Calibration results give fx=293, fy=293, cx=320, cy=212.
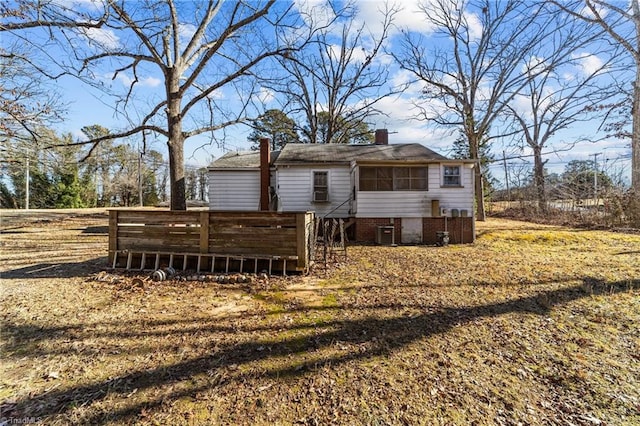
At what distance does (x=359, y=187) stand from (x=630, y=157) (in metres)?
13.9

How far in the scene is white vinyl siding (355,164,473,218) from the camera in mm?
10992

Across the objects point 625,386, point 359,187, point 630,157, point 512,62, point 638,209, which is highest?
point 512,62

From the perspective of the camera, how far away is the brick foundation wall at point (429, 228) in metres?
11.1

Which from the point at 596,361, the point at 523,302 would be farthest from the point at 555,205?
the point at 596,361

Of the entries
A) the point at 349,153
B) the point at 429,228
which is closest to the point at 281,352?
the point at 429,228

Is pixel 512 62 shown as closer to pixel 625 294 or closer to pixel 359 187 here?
pixel 359 187

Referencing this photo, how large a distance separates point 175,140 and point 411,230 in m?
8.94

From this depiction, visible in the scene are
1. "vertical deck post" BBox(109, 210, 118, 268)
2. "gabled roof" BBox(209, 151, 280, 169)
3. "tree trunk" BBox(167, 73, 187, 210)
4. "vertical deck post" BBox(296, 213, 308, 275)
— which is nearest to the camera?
"vertical deck post" BBox(296, 213, 308, 275)

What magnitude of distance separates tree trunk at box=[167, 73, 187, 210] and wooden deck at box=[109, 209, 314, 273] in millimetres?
3084

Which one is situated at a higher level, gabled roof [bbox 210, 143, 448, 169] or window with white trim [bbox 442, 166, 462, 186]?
gabled roof [bbox 210, 143, 448, 169]

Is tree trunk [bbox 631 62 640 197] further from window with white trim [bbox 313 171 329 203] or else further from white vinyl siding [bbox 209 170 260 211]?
white vinyl siding [bbox 209 170 260 211]

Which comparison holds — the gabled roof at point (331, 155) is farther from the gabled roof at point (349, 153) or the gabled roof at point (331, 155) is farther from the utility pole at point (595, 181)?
the utility pole at point (595, 181)

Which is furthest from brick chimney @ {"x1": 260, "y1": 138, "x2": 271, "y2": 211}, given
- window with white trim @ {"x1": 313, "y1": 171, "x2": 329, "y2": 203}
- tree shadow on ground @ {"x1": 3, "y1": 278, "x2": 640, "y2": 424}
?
tree shadow on ground @ {"x1": 3, "y1": 278, "x2": 640, "y2": 424}

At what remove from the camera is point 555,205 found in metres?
17.9
